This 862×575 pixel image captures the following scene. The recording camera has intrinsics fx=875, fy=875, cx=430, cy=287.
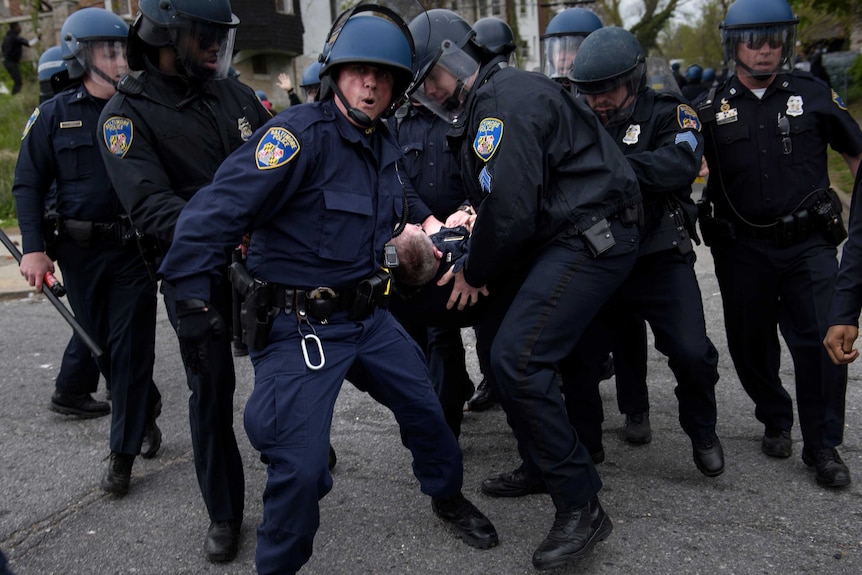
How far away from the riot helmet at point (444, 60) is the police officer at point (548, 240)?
Result: 0.05 m

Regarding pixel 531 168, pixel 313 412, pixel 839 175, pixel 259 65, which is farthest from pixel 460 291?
pixel 259 65

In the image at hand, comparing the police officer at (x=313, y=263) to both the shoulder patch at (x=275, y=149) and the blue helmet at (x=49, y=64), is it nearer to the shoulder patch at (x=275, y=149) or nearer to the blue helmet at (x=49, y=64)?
the shoulder patch at (x=275, y=149)

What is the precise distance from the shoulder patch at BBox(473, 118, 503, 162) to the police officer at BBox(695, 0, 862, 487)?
4.79 feet

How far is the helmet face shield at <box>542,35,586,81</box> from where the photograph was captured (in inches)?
194

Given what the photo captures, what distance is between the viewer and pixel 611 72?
3.72 m

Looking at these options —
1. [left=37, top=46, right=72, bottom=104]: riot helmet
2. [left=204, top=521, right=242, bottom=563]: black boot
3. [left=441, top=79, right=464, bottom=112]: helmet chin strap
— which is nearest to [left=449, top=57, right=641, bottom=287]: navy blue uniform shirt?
[left=441, top=79, right=464, bottom=112]: helmet chin strap

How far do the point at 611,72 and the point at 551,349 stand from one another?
1293 millimetres

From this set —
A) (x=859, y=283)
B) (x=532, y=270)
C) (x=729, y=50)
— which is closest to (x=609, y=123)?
(x=729, y=50)

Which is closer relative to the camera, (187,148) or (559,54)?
(187,148)

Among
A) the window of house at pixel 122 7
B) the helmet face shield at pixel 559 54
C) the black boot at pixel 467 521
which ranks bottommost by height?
the black boot at pixel 467 521

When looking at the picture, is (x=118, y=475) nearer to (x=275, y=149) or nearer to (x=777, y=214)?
(x=275, y=149)

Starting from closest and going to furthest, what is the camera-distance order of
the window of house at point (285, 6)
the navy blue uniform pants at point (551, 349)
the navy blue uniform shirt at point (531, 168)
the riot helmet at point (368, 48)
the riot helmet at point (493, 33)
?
1. the riot helmet at point (368, 48)
2. the navy blue uniform shirt at point (531, 168)
3. the navy blue uniform pants at point (551, 349)
4. the riot helmet at point (493, 33)
5. the window of house at point (285, 6)

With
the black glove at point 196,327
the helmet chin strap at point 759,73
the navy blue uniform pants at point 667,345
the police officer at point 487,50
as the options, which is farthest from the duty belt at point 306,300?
the helmet chin strap at point 759,73

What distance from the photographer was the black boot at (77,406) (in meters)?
5.20
